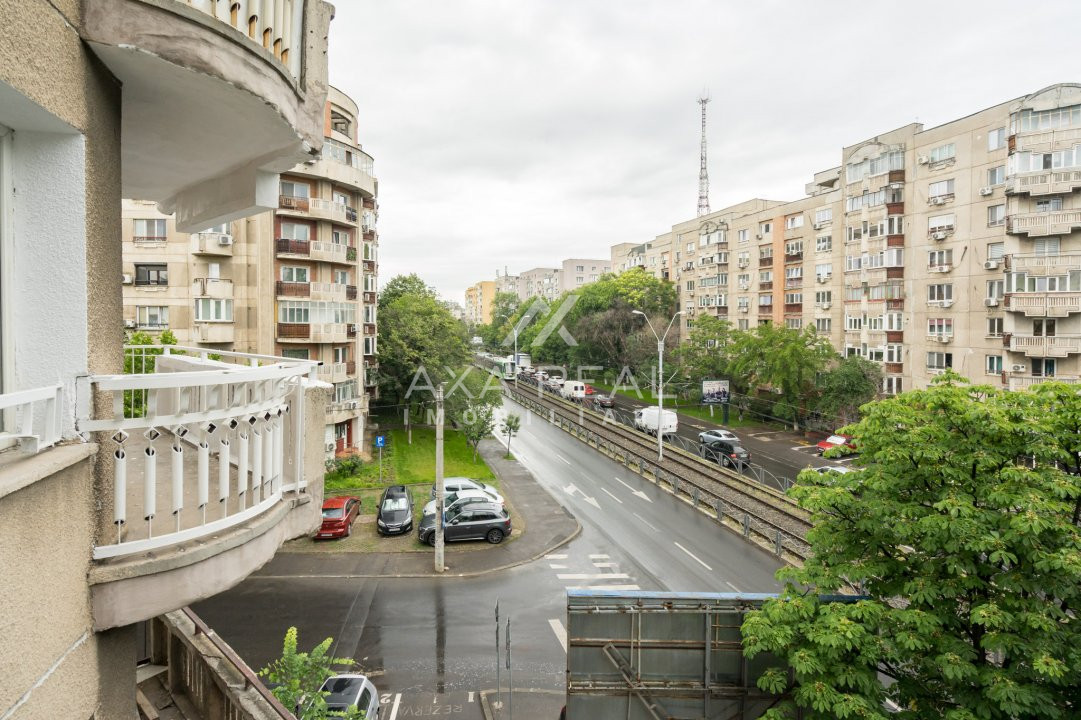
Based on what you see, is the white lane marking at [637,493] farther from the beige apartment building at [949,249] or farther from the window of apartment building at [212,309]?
the window of apartment building at [212,309]

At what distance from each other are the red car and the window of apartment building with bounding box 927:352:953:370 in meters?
32.2

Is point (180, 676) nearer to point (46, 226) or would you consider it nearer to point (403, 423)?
point (46, 226)

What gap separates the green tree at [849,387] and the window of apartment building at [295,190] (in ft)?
101

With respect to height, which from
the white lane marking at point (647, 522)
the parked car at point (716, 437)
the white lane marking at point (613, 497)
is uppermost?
the parked car at point (716, 437)

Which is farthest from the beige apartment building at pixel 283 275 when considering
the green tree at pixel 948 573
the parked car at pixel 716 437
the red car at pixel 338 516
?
the green tree at pixel 948 573

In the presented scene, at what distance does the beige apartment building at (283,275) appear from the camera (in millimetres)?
26906

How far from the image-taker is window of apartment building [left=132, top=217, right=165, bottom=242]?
87.4ft

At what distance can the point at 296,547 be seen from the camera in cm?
2144

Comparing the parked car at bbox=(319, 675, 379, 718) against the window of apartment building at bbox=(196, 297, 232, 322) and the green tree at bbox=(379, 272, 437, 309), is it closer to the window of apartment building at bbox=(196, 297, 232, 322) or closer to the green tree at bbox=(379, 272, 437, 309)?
the window of apartment building at bbox=(196, 297, 232, 322)

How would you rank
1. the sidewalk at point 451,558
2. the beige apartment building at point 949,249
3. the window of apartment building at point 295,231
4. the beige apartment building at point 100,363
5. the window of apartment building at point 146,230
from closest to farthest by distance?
the beige apartment building at point 100,363, the sidewalk at point 451,558, the window of apartment building at point 146,230, the window of apartment building at point 295,231, the beige apartment building at point 949,249

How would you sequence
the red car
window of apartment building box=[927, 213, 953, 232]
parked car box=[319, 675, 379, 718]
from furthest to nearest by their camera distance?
window of apartment building box=[927, 213, 953, 232], the red car, parked car box=[319, 675, 379, 718]

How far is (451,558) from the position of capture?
20.7 m

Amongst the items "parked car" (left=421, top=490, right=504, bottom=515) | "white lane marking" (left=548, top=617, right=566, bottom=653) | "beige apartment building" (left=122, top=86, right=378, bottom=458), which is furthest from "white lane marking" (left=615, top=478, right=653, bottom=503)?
"beige apartment building" (left=122, top=86, right=378, bottom=458)

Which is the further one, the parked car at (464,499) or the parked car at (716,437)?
the parked car at (716,437)
